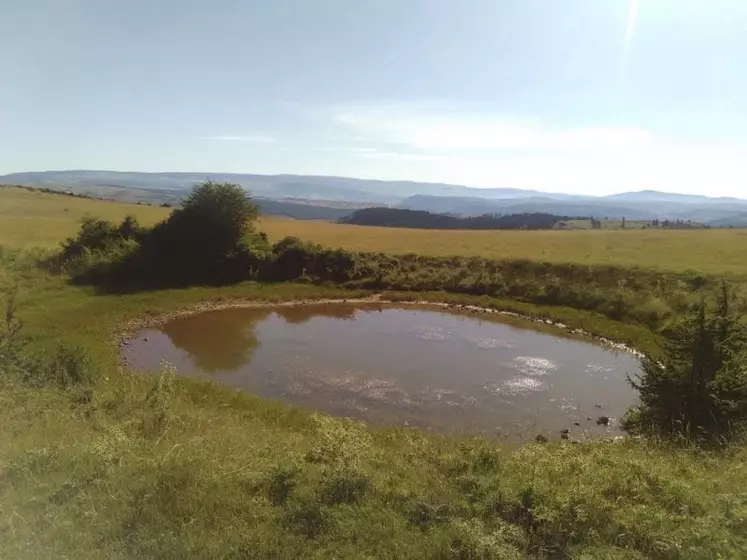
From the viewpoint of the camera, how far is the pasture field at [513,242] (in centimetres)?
3950

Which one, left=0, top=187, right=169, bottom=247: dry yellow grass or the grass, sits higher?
left=0, top=187, right=169, bottom=247: dry yellow grass

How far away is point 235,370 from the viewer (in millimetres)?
22172

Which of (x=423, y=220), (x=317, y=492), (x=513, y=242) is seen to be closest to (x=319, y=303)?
(x=513, y=242)

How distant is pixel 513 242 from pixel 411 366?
112 feet

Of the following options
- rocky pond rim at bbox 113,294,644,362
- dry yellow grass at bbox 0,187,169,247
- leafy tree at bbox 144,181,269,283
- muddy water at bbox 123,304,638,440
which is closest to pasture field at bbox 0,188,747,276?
dry yellow grass at bbox 0,187,169,247

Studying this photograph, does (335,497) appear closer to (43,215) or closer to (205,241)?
(205,241)

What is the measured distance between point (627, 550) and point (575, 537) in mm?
668

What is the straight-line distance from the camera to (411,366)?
2316 centimetres

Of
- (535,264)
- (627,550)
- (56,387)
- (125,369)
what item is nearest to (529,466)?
(627,550)

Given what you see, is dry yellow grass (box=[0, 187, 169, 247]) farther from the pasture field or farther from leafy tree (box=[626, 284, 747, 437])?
leafy tree (box=[626, 284, 747, 437])

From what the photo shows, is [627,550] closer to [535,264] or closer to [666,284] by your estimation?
[666,284]

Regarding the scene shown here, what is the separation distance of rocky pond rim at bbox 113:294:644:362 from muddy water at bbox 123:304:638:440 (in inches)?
29.5

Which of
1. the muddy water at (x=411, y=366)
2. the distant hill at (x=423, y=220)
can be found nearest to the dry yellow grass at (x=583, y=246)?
the muddy water at (x=411, y=366)

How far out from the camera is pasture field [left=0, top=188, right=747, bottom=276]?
130ft
